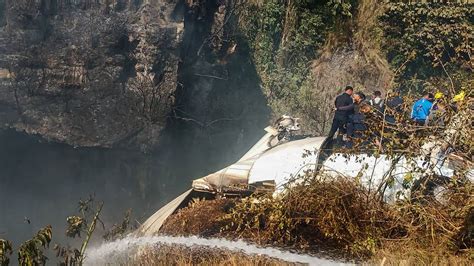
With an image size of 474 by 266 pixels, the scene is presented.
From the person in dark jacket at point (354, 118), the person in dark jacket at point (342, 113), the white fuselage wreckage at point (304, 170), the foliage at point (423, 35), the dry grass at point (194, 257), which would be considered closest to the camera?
the dry grass at point (194, 257)

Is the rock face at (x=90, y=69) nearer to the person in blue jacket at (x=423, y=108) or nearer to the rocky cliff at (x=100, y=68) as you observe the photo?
the rocky cliff at (x=100, y=68)

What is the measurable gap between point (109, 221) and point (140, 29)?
6.08m

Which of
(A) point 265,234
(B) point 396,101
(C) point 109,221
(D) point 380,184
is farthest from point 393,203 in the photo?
(C) point 109,221

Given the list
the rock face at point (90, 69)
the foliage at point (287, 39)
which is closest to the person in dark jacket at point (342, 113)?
the rock face at point (90, 69)

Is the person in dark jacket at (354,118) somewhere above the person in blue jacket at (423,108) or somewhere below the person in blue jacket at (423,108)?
below

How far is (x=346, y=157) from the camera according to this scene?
7.71 m

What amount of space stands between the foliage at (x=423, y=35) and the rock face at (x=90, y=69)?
7.16 meters

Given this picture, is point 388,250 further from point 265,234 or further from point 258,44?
point 258,44

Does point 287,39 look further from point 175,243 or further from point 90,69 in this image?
point 175,243

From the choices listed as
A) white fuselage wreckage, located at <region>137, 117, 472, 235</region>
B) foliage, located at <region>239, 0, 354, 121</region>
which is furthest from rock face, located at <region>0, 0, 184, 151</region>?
white fuselage wreckage, located at <region>137, 117, 472, 235</region>

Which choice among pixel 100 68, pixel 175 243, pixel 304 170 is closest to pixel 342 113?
pixel 304 170

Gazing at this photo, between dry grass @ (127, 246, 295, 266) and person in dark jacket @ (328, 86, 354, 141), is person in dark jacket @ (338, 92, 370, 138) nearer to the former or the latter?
person in dark jacket @ (328, 86, 354, 141)

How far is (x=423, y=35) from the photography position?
51.7 feet

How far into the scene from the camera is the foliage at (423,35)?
1529cm
